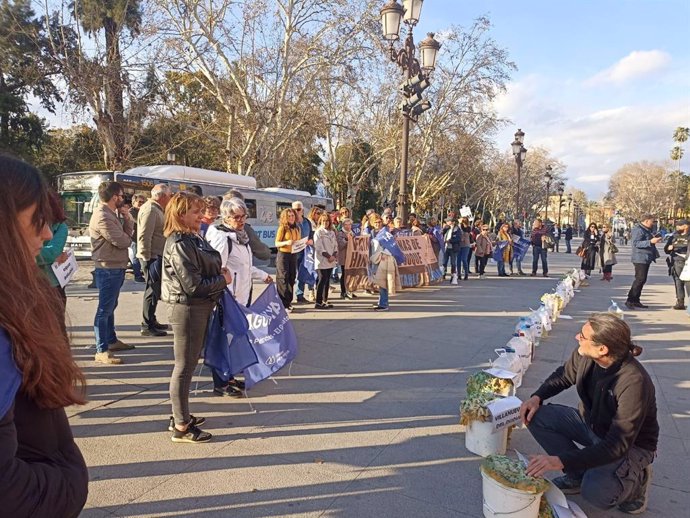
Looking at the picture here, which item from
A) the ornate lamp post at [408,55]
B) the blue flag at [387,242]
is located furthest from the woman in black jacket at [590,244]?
the blue flag at [387,242]

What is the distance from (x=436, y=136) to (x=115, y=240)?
36.2 meters

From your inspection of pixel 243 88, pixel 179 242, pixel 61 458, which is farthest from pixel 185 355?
pixel 243 88

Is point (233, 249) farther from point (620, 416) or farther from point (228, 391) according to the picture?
point (620, 416)

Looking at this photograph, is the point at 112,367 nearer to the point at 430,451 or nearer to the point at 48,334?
the point at 430,451

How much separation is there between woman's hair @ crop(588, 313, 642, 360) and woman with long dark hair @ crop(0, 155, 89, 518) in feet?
8.55

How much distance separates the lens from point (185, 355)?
3400 mm

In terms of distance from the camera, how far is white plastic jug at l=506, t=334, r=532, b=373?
4.87m

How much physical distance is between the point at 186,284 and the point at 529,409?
2432mm

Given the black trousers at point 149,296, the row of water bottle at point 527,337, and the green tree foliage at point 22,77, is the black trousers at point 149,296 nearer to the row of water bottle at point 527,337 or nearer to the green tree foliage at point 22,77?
the row of water bottle at point 527,337

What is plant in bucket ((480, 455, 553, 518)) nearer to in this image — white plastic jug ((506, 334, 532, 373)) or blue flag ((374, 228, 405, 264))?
white plastic jug ((506, 334, 532, 373))

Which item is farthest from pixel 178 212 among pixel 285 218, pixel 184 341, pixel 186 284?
pixel 285 218

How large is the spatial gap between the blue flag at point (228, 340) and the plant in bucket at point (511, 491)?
2091mm

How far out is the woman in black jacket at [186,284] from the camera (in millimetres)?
3324

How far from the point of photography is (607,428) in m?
2.89
